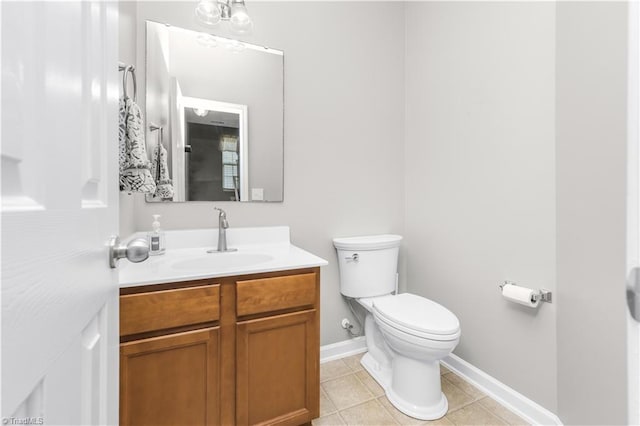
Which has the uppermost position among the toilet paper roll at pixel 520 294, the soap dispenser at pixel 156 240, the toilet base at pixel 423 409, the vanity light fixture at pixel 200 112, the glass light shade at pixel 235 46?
the glass light shade at pixel 235 46

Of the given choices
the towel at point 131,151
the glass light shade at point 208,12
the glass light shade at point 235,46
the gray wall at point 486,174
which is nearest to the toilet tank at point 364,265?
the gray wall at point 486,174

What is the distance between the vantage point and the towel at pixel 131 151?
3.09 feet

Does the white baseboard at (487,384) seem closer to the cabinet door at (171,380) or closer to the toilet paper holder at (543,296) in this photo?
the toilet paper holder at (543,296)

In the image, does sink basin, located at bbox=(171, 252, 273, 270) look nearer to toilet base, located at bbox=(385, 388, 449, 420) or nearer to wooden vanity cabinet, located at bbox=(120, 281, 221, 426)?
wooden vanity cabinet, located at bbox=(120, 281, 221, 426)

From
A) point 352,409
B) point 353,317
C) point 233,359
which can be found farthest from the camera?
point 353,317

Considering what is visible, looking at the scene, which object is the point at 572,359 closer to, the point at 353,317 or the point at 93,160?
the point at 353,317

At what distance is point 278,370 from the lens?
4.07 ft

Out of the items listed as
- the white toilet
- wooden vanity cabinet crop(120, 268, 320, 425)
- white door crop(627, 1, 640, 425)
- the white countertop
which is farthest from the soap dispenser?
white door crop(627, 1, 640, 425)

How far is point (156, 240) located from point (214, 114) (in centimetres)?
75

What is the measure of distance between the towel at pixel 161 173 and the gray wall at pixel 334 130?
5.9 inches

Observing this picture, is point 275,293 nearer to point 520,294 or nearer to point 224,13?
point 520,294

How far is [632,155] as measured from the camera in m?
0.46

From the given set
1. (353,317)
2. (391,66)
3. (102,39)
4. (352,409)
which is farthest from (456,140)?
(102,39)

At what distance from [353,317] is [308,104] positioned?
1482mm
